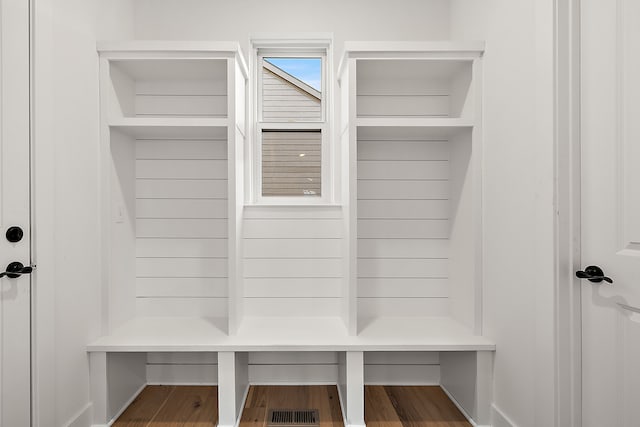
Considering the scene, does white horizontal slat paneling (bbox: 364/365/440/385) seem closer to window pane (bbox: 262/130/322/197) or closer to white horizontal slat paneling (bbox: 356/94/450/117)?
window pane (bbox: 262/130/322/197)

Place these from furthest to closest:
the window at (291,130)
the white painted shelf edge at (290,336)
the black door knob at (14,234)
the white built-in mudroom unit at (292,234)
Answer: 1. the window at (291,130)
2. the white built-in mudroom unit at (292,234)
3. the white painted shelf edge at (290,336)
4. the black door knob at (14,234)

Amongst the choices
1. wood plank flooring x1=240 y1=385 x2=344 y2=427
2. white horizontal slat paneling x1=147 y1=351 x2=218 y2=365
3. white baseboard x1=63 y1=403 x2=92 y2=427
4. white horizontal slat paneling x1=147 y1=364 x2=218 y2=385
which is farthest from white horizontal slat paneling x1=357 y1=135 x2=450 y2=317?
white baseboard x1=63 y1=403 x2=92 y2=427

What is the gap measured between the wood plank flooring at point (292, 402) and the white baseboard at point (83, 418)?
742 mm

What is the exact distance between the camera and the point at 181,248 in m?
2.61

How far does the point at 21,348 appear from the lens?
63.0 inches

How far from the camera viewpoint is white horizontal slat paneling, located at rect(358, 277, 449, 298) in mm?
2631

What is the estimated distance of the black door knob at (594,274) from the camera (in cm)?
145

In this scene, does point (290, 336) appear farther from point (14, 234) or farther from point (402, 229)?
point (14, 234)

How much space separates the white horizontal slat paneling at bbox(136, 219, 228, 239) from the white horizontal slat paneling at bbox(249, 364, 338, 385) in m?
0.89

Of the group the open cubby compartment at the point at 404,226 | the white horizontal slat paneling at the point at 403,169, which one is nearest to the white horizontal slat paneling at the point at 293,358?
the open cubby compartment at the point at 404,226

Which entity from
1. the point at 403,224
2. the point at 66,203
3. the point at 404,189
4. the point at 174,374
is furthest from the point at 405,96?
the point at 174,374

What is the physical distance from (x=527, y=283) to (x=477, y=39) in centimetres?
134

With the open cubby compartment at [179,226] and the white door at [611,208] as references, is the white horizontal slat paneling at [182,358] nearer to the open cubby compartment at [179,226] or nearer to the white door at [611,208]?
the open cubby compartment at [179,226]

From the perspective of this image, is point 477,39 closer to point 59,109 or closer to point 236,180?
point 236,180
